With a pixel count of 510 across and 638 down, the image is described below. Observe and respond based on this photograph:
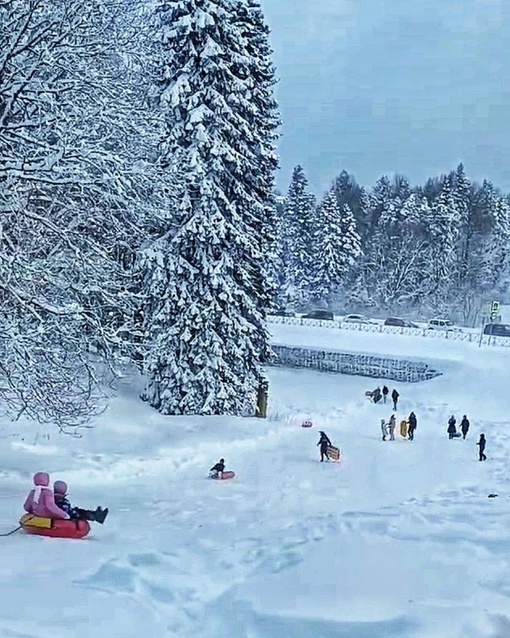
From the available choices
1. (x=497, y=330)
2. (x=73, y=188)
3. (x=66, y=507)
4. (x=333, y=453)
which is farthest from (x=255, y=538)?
(x=497, y=330)

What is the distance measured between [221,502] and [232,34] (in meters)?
15.2

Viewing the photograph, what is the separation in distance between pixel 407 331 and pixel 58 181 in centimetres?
3977

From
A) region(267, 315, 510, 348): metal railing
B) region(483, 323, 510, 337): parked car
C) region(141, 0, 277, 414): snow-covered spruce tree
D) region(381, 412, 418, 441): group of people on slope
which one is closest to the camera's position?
region(141, 0, 277, 414): snow-covered spruce tree

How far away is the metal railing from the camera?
44.1 meters

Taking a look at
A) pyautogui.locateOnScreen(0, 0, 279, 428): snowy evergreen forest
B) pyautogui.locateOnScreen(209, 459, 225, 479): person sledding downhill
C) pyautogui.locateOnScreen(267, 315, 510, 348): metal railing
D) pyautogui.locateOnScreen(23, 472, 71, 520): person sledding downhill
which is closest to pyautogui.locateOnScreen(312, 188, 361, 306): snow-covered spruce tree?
pyautogui.locateOnScreen(267, 315, 510, 348): metal railing

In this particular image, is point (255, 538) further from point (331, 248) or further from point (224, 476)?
point (331, 248)

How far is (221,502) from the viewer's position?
15883 mm

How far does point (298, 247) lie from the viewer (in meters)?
67.9

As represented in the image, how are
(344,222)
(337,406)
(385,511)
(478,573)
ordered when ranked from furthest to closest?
1. (344,222)
2. (337,406)
3. (385,511)
4. (478,573)

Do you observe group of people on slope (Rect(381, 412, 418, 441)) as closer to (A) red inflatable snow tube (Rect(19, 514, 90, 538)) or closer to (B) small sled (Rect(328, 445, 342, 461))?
(B) small sled (Rect(328, 445, 342, 461))

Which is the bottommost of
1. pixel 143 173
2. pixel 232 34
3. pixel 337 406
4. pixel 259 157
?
pixel 337 406

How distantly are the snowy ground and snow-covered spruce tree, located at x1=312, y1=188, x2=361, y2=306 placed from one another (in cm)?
4203

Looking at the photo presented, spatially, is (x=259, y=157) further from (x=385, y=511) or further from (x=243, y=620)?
(x=243, y=620)

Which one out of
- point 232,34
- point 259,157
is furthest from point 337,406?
point 232,34
